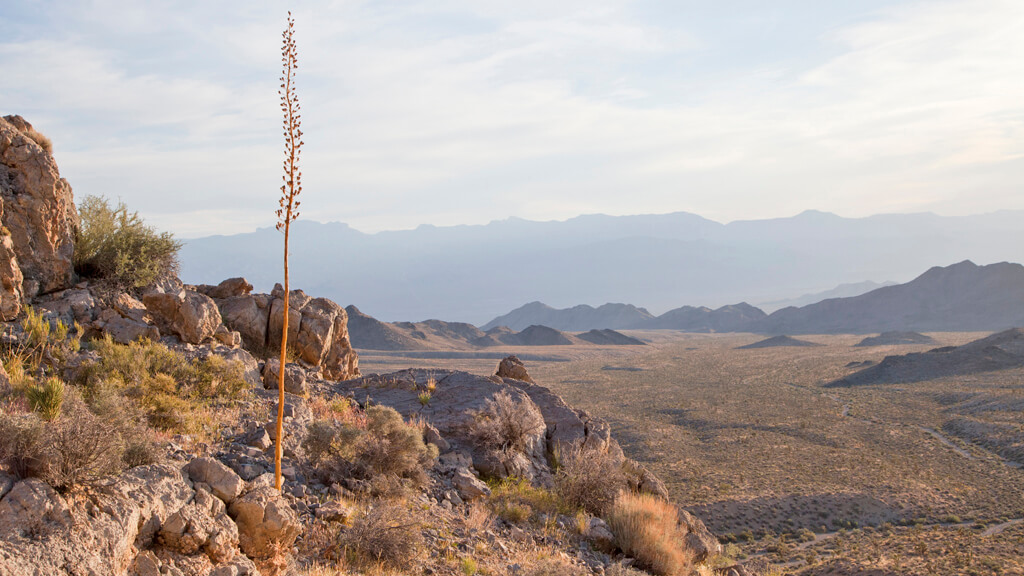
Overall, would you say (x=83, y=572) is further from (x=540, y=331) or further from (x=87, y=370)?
(x=540, y=331)

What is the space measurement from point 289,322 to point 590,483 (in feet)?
27.5

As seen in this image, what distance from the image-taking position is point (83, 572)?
13.0 ft

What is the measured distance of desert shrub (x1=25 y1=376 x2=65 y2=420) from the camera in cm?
643

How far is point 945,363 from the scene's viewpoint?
62.1 m

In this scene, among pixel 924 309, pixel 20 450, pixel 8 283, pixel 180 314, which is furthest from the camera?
pixel 924 309

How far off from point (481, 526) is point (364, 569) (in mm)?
2553

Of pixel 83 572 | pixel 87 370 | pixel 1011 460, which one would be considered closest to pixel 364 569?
pixel 83 572

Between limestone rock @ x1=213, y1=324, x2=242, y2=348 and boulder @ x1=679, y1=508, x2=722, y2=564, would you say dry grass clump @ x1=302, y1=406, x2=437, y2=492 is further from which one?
boulder @ x1=679, y1=508, x2=722, y2=564

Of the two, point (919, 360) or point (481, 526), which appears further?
point (919, 360)

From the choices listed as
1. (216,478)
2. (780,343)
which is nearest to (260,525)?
(216,478)

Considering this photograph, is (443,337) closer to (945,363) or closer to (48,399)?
(945,363)

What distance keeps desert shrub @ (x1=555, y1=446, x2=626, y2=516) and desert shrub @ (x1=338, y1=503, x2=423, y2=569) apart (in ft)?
14.8

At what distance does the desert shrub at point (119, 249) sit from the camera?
11.8 meters

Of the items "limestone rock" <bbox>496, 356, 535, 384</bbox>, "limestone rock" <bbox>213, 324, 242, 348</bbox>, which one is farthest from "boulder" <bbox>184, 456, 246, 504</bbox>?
"limestone rock" <bbox>496, 356, 535, 384</bbox>
